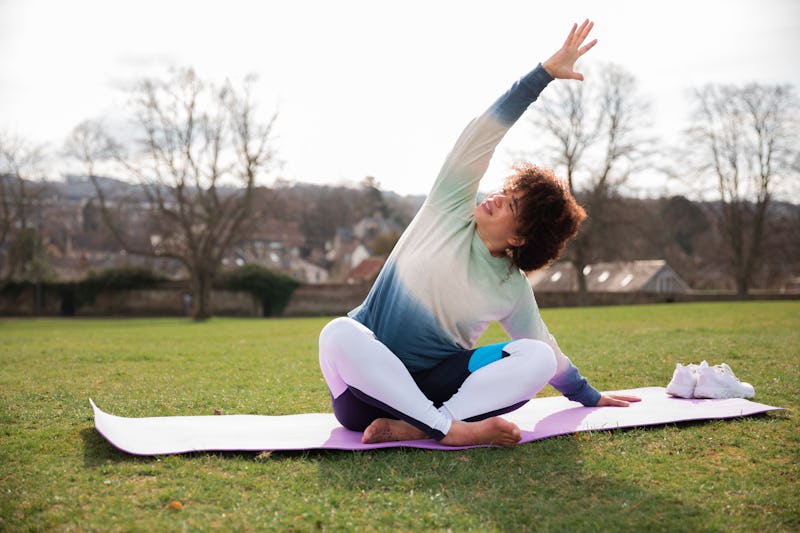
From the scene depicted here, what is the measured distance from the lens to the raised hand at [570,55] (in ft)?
11.6

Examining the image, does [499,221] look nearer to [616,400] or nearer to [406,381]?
[406,381]

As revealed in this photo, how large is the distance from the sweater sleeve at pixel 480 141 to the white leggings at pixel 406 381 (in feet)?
2.76

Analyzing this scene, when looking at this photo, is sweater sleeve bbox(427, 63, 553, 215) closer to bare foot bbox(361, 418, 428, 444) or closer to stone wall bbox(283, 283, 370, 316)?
bare foot bbox(361, 418, 428, 444)

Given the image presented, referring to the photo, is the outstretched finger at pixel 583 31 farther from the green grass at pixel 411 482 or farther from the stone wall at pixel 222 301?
the stone wall at pixel 222 301

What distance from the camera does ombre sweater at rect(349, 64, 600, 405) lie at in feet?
11.5

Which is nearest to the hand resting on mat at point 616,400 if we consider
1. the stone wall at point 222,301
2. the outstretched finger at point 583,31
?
the outstretched finger at point 583,31

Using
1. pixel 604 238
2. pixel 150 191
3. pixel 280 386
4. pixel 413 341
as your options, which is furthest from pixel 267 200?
pixel 413 341

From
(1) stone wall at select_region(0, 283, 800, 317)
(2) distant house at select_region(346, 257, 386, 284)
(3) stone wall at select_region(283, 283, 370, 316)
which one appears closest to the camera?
(1) stone wall at select_region(0, 283, 800, 317)

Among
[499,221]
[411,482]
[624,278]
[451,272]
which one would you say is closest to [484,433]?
[411,482]

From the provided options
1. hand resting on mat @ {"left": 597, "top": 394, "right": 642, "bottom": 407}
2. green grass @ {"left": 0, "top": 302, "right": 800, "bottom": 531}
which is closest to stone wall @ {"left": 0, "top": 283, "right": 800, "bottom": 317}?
hand resting on mat @ {"left": 597, "top": 394, "right": 642, "bottom": 407}

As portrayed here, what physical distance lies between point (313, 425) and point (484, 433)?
1155mm

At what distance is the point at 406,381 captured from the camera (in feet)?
11.1

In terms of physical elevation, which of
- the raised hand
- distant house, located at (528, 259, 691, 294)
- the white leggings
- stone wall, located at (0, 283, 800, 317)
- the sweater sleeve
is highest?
the raised hand

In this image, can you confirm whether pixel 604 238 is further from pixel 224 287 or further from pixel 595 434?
pixel 595 434
